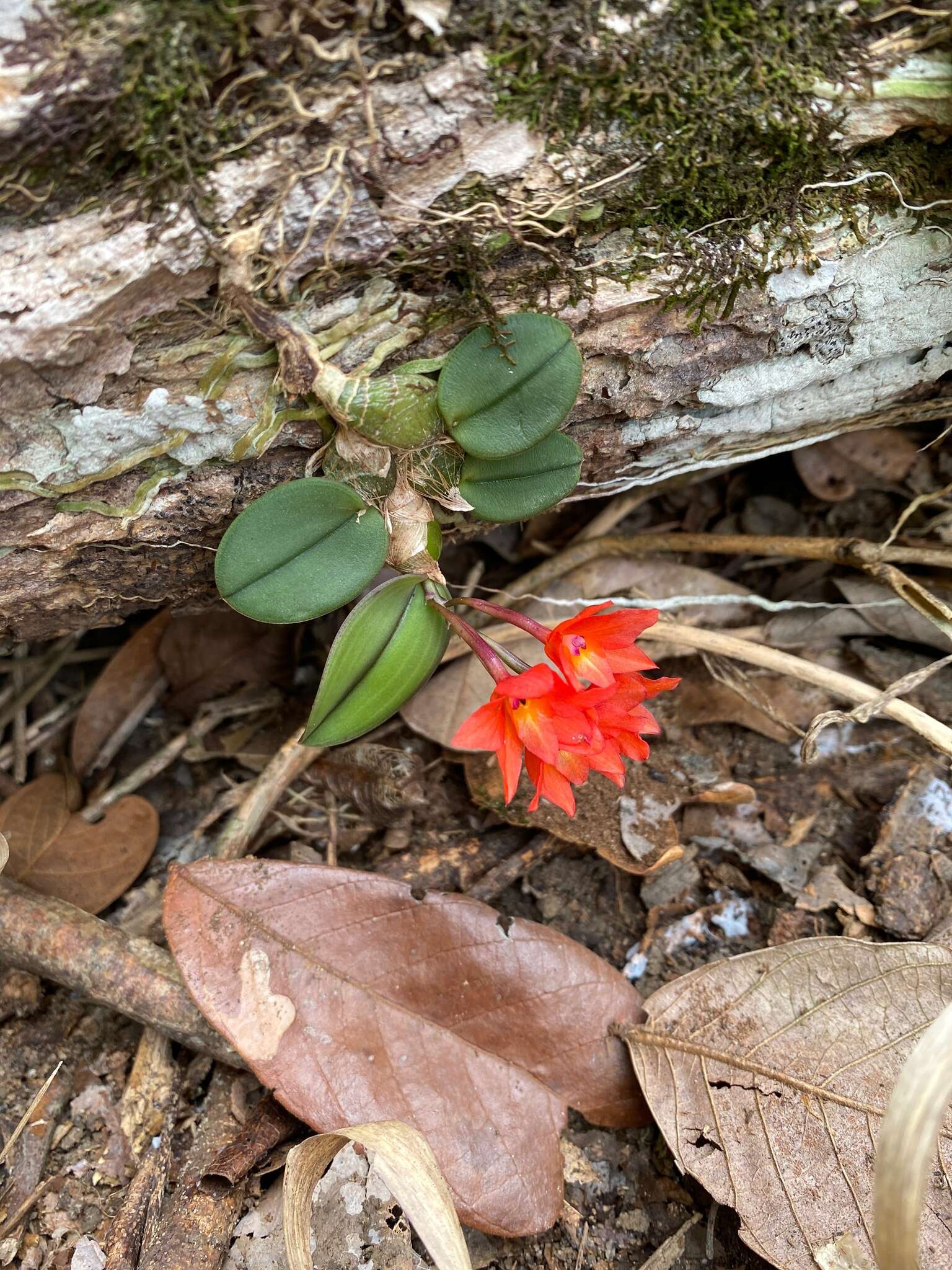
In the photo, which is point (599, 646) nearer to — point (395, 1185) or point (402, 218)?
point (402, 218)

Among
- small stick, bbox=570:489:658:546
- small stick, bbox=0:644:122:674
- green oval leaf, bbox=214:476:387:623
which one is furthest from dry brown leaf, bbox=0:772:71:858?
small stick, bbox=570:489:658:546

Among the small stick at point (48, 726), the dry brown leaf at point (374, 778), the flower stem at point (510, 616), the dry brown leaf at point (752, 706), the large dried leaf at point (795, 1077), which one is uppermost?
the flower stem at point (510, 616)

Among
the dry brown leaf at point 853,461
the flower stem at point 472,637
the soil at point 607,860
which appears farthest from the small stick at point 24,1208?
the dry brown leaf at point 853,461

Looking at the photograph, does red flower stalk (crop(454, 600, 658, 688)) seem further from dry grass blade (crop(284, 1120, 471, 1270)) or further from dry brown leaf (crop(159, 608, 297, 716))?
dry brown leaf (crop(159, 608, 297, 716))

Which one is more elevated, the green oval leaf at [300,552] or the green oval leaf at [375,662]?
the green oval leaf at [300,552]

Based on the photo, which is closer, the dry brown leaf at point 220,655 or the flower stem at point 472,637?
the flower stem at point 472,637

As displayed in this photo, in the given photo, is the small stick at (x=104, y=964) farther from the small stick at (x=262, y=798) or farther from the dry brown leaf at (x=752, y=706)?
the dry brown leaf at (x=752, y=706)

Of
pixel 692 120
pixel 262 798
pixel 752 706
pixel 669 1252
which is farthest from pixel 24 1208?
pixel 692 120
